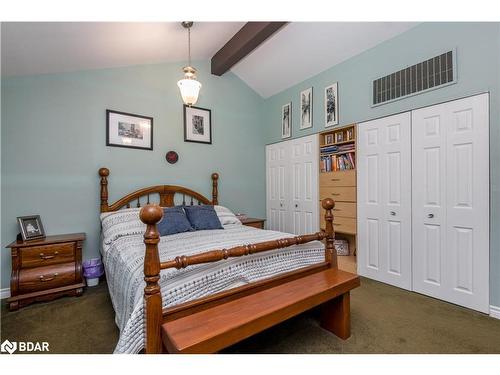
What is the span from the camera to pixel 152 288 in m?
1.15

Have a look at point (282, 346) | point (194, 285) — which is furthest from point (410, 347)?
point (194, 285)

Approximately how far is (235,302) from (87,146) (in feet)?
8.33

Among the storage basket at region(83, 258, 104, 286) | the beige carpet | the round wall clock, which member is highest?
the round wall clock

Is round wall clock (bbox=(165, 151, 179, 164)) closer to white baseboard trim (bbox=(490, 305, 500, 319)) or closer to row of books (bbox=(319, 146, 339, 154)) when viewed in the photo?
row of books (bbox=(319, 146, 339, 154))

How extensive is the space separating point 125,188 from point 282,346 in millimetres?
2493

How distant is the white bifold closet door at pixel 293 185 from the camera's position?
3.57 meters

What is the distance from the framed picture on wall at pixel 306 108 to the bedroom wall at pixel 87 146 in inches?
44.5

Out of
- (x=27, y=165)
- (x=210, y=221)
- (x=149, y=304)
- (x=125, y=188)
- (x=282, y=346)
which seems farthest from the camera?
(x=125, y=188)

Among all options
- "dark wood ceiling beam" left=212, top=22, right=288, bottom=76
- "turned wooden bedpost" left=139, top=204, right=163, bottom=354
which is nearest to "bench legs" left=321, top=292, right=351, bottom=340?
"turned wooden bedpost" left=139, top=204, right=163, bottom=354

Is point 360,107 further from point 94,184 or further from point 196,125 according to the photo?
point 94,184

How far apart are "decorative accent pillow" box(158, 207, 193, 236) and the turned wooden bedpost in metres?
1.38

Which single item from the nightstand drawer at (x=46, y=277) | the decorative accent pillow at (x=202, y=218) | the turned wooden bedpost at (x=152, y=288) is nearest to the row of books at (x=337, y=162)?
the decorative accent pillow at (x=202, y=218)

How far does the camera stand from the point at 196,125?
3.61 m

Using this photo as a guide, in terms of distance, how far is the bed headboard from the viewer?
2875 mm
